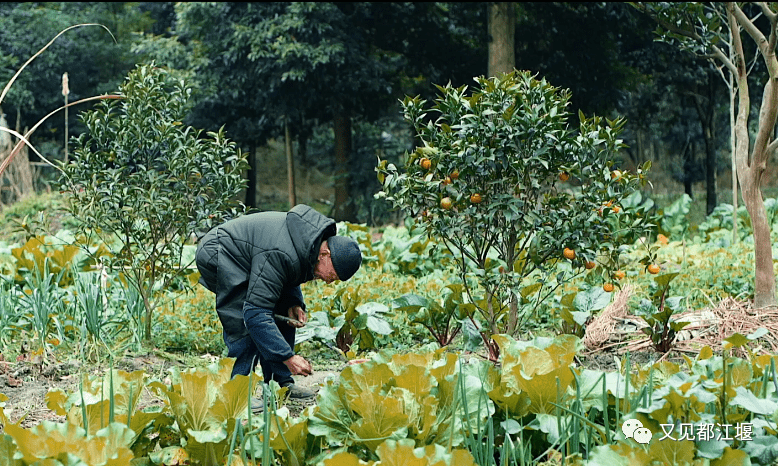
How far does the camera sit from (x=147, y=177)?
15.9 feet

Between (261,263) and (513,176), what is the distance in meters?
1.45

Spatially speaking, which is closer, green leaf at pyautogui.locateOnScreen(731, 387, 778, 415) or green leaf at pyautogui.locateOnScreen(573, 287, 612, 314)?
green leaf at pyautogui.locateOnScreen(731, 387, 778, 415)

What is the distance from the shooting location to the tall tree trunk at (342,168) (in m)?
14.4

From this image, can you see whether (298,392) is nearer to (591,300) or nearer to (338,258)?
(338,258)

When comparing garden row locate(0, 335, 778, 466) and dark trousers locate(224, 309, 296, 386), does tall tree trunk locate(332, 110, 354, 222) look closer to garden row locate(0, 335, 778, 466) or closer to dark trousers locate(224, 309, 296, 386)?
dark trousers locate(224, 309, 296, 386)

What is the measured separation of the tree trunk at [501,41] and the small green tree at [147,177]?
25.2ft

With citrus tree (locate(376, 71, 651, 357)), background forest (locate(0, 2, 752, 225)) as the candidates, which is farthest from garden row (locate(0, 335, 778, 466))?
background forest (locate(0, 2, 752, 225))

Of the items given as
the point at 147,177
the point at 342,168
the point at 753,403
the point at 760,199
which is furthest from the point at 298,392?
the point at 342,168

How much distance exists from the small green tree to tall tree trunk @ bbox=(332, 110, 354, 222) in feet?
30.2

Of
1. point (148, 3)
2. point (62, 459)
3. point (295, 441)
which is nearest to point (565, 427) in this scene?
point (295, 441)

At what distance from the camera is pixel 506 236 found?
4.27m

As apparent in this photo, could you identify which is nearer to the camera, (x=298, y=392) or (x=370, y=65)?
(x=298, y=392)

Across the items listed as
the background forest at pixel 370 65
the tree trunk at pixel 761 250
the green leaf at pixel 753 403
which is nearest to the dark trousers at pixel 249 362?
the green leaf at pixel 753 403

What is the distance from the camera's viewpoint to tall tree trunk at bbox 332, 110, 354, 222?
568 inches
